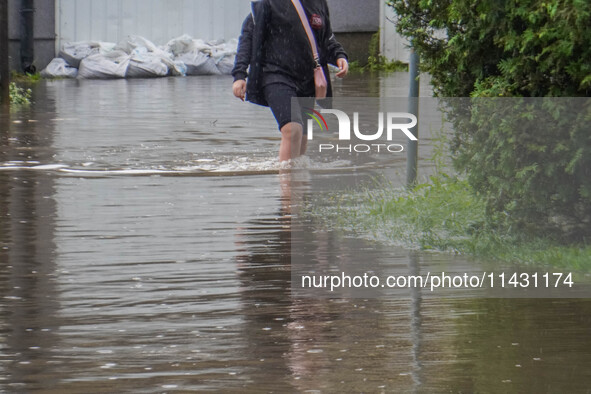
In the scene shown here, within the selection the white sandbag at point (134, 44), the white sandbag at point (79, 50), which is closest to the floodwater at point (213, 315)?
the white sandbag at point (79, 50)

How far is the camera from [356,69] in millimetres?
29578

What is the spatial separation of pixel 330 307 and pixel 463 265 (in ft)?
3.04

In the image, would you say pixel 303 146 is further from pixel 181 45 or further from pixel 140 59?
pixel 181 45

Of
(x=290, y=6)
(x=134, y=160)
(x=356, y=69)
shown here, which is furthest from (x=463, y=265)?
(x=356, y=69)

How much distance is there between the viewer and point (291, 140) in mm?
8516

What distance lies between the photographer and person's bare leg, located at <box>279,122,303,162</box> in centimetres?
841

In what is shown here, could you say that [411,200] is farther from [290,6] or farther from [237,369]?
[237,369]

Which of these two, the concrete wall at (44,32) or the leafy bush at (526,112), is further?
the concrete wall at (44,32)

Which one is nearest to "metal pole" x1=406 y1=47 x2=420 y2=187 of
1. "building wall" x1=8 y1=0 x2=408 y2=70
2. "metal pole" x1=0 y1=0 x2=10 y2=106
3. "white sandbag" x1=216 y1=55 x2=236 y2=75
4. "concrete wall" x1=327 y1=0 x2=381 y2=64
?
"metal pole" x1=0 y1=0 x2=10 y2=106

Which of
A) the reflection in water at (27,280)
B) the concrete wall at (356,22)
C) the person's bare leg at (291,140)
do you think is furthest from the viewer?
the concrete wall at (356,22)

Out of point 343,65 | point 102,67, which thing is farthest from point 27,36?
point 343,65

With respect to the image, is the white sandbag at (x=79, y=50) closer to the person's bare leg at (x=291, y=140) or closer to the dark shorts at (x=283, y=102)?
the person's bare leg at (x=291, y=140)

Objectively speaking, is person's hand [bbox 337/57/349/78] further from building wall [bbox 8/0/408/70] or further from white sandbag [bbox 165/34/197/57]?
white sandbag [bbox 165/34/197/57]

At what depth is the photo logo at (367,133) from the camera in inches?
278
